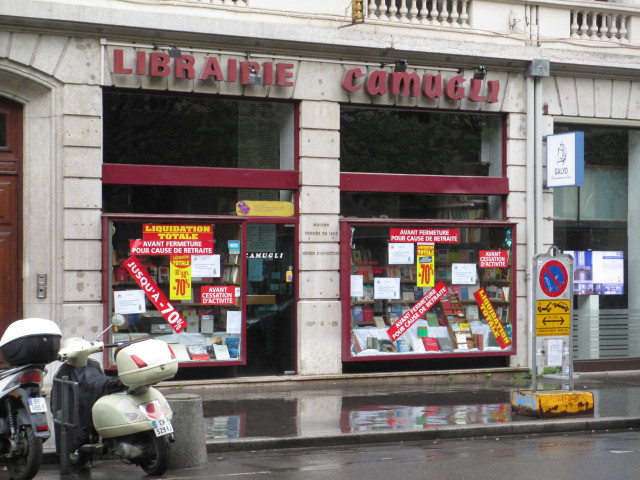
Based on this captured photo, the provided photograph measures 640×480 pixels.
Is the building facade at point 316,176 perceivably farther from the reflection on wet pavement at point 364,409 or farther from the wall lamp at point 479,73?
the reflection on wet pavement at point 364,409

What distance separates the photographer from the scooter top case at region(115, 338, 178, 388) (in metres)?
8.56

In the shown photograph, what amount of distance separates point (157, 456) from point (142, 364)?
79 cm

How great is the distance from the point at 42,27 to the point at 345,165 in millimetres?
5028

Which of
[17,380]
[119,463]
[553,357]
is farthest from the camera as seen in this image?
[553,357]

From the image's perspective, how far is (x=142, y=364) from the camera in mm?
8578

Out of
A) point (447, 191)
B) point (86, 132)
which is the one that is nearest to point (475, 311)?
point (447, 191)

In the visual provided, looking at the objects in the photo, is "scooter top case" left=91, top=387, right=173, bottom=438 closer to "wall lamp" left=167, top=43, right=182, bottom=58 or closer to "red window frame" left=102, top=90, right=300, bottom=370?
"red window frame" left=102, top=90, right=300, bottom=370

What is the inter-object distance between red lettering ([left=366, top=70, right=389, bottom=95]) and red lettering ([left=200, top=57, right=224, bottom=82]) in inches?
95.0

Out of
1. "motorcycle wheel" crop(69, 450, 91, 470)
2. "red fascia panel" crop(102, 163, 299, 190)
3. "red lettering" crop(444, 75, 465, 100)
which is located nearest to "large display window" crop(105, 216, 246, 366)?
"red fascia panel" crop(102, 163, 299, 190)

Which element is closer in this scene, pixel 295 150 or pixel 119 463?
pixel 119 463

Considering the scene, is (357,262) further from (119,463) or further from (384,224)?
(119,463)

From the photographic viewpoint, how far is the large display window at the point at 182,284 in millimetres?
14439

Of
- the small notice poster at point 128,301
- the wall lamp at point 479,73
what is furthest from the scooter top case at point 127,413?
the wall lamp at point 479,73

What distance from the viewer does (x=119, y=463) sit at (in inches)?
377
